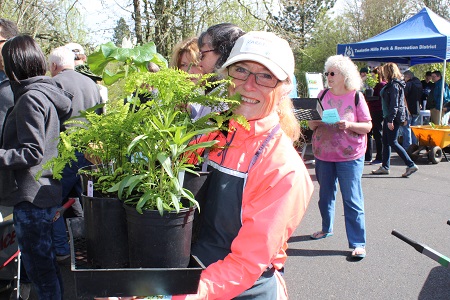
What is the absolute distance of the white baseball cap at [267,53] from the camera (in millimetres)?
1586

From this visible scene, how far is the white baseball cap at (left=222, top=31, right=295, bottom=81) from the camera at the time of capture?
1586mm

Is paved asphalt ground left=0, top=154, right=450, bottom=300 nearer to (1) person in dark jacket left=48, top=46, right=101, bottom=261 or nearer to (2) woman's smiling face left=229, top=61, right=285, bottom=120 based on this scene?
(1) person in dark jacket left=48, top=46, right=101, bottom=261

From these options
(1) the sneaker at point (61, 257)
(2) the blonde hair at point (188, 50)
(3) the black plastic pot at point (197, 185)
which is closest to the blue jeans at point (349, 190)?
(2) the blonde hair at point (188, 50)

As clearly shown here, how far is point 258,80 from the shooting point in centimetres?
163

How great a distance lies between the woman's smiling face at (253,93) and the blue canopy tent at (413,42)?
1077cm

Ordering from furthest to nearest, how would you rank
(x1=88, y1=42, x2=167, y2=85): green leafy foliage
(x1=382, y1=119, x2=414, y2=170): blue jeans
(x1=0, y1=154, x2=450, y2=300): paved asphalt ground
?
(x1=382, y1=119, x2=414, y2=170): blue jeans < (x1=0, y1=154, x2=450, y2=300): paved asphalt ground < (x1=88, y1=42, x2=167, y2=85): green leafy foliage

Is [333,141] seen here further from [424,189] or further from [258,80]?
[424,189]

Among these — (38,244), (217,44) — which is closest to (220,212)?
(217,44)

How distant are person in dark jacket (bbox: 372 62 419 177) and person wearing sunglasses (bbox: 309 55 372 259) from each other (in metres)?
4.09

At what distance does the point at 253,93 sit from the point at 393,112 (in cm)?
755

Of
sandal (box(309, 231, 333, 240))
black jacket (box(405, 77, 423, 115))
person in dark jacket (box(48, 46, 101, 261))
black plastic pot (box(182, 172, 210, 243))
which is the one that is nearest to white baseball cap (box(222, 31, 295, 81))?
black plastic pot (box(182, 172, 210, 243))

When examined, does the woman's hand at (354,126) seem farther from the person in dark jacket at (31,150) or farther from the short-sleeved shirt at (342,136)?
the person in dark jacket at (31,150)

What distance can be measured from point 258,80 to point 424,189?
6.97 m

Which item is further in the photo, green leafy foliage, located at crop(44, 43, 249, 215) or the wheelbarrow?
the wheelbarrow
